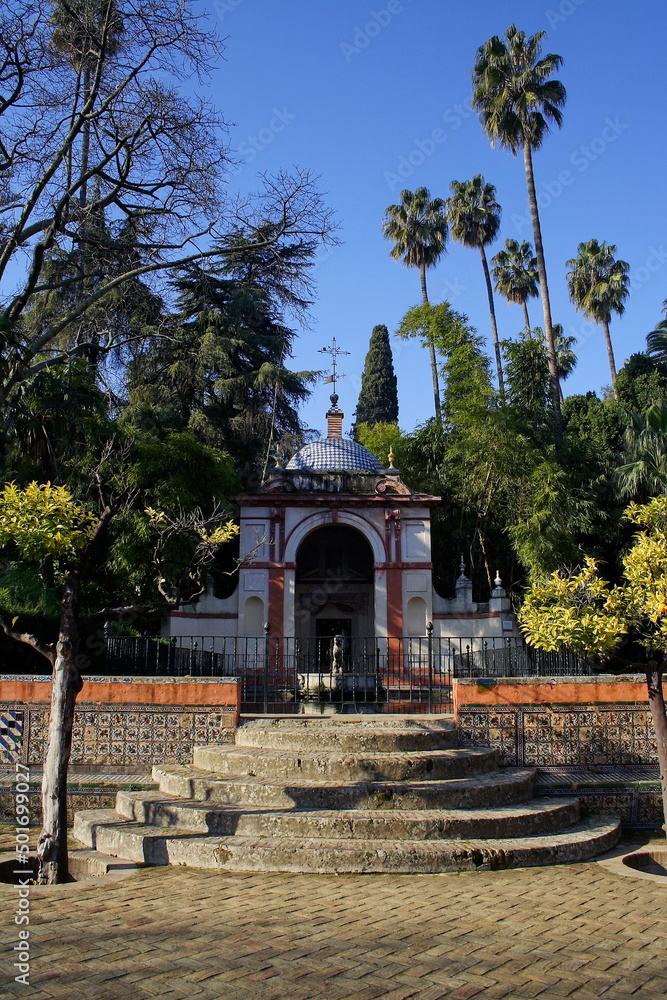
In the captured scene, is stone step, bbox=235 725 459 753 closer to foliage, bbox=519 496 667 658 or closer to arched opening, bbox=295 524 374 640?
foliage, bbox=519 496 667 658

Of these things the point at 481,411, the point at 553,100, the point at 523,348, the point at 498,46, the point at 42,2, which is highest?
the point at 498,46

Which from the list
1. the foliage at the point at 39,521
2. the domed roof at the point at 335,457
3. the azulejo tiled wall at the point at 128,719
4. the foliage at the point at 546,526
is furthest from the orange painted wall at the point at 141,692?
the domed roof at the point at 335,457

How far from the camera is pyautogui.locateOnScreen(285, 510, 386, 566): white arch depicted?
20.9 m

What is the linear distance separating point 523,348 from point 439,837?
2166 cm

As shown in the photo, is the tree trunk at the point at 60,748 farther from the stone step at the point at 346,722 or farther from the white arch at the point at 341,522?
the white arch at the point at 341,522

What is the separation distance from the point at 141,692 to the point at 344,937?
18.9 ft

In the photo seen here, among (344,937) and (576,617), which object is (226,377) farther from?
(344,937)

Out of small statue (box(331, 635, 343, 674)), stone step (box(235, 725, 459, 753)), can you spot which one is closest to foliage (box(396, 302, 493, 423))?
small statue (box(331, 635, 343, 674))

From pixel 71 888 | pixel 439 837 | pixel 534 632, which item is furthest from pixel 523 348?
pixel 71 888

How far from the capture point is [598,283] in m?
38.1

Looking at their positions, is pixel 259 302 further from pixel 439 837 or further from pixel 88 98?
pixel 439 837

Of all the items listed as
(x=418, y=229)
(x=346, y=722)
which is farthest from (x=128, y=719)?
(x=418, y=229)

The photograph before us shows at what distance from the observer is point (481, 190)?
3641cm

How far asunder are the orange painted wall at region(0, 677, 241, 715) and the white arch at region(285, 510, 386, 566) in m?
10.4
